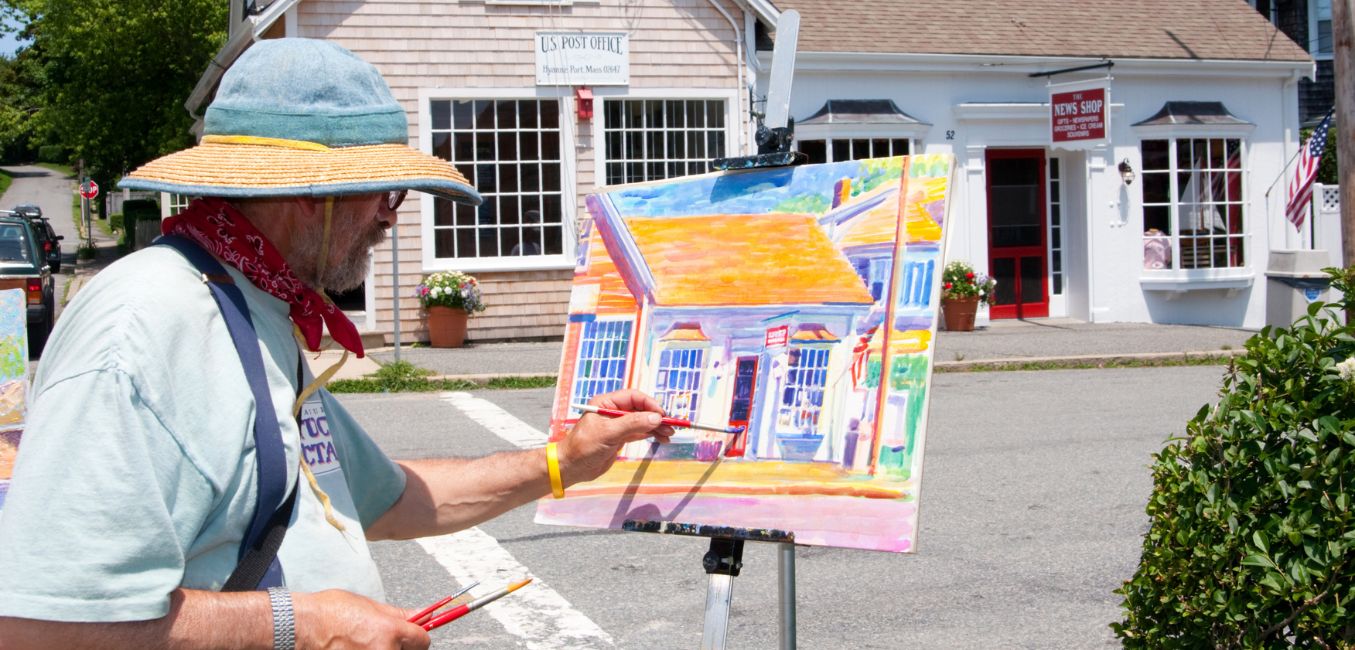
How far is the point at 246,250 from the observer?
204cm

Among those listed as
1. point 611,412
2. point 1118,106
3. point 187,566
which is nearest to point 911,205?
point 611,412

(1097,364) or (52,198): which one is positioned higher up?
(52,198)

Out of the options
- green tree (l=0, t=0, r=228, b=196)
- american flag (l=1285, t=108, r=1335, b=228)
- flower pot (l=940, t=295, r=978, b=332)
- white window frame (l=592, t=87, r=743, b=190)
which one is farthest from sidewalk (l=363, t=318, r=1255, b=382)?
green tree (l=0, t=0, r=228, b=196)

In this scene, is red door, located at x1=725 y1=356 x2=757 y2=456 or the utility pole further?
the utility pole

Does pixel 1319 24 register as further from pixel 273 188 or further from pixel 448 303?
pixel 273 188

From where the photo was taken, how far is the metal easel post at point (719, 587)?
3.00 meters

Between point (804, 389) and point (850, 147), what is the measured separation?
538 inches

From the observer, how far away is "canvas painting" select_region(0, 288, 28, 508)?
4504mm

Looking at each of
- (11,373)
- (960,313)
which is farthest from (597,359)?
(960,313)

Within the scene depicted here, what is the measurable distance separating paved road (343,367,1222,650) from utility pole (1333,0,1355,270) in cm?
203

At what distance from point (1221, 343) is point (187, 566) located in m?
15.6

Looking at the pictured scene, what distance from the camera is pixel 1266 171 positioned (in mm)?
18594

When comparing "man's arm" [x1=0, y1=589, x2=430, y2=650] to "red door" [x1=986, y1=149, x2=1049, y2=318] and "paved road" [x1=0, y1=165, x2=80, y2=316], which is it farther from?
"paved road" [x1=0, y1=165, x2=80, y2=316]

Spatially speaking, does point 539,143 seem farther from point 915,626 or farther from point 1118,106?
point 915,626
